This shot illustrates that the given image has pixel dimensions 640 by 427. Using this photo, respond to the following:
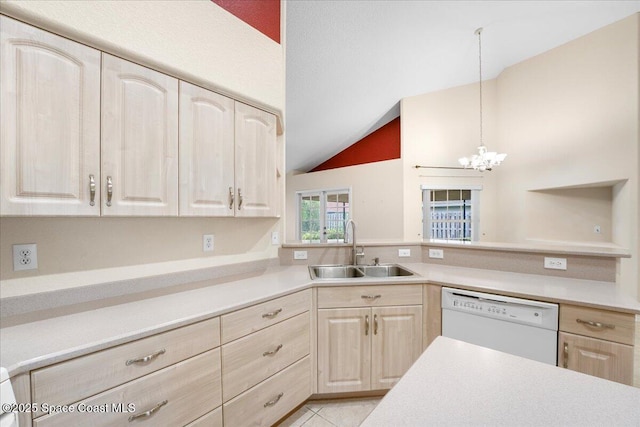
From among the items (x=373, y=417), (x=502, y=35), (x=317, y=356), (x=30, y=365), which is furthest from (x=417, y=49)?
(x=30, y=365)

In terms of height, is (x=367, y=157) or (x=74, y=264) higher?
(x=367, y=157)

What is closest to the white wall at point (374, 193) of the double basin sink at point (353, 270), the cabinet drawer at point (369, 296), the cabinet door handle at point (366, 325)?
the double basin sink at point (353, 270)

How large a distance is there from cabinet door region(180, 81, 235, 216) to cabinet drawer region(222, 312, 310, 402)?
73cm

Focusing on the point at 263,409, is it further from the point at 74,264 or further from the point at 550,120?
the point at 550,120

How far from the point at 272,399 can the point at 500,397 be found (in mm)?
1298

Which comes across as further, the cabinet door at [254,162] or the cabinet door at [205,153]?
the cabinet door at [254,162]

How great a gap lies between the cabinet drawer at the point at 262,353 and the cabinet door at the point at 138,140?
2.59 feet

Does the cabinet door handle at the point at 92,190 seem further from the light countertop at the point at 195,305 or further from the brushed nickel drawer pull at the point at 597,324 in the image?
the brushed nickel drawer pull at the point at 597,324

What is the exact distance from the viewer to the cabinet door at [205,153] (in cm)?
141

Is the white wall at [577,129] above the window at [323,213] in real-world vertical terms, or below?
above

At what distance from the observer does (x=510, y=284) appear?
1645mm

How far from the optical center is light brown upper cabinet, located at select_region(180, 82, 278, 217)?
142 centimetres

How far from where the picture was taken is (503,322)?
152 centimetres

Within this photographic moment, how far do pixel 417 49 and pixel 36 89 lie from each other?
13.2 feet
